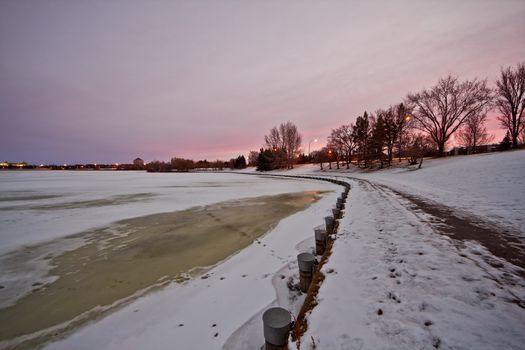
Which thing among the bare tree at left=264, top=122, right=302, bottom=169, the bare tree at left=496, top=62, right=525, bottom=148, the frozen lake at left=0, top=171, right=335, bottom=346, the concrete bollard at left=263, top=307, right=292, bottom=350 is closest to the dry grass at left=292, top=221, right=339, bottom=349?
the concrete bollard at left=263, top=307, right=292, bottom=350

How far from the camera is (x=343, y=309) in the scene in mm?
2717

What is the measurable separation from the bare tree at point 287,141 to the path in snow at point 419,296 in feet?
208

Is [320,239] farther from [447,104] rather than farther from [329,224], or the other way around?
[447,104]

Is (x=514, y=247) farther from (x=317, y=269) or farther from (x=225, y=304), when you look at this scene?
(x=225, y=304)

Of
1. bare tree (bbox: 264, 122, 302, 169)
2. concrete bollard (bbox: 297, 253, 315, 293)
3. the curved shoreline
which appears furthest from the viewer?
bare tree (bbox: 264, 122, 302, 169)

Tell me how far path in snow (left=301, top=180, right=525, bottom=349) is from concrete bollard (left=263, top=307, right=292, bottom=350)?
269mm

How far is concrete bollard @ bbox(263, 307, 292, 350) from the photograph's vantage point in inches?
84.2

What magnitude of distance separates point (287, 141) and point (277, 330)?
6931cm

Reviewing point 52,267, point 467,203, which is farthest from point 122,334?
point 467,203

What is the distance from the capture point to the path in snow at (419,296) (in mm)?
2189

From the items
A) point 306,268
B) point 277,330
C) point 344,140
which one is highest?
point 344,140

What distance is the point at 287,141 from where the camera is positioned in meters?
69.8

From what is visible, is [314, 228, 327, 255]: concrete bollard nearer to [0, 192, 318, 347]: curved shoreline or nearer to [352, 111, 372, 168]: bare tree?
[0, 192, 318, 347]: curved shoreline

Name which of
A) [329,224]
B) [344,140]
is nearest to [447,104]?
[344,140]
